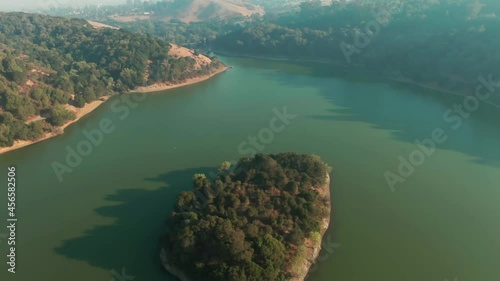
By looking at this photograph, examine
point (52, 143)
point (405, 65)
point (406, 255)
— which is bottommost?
point (52, 143)

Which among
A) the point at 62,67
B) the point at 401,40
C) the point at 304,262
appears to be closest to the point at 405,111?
the point at 304,262

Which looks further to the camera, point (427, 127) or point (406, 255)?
point (427, 127)

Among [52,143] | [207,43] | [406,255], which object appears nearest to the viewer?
[406,255]

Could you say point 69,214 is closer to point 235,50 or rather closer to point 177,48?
point 177,48

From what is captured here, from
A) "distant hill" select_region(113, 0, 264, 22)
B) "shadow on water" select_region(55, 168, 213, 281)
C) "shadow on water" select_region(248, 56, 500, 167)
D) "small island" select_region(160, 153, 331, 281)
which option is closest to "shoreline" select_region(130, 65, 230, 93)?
"shadow on water" select_region(248, 56, 500, 167)

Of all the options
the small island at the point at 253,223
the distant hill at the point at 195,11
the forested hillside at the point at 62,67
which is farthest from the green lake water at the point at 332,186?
the distant hill at the point at 195,11

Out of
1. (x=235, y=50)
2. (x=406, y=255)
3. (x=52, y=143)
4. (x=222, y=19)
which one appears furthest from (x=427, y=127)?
(x=222, y=19)

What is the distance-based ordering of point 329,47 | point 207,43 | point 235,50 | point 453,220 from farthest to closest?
point 207,43 → point 235,50 → point 329,47 → point 453,220
